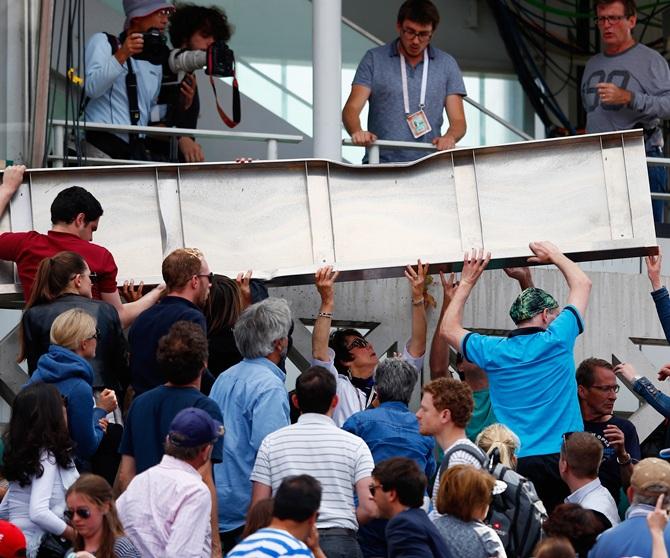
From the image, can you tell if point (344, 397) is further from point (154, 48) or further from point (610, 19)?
point (610, 19)

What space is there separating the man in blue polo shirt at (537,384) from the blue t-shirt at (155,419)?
1892mm

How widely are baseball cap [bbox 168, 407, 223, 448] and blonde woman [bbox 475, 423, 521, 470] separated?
158cm

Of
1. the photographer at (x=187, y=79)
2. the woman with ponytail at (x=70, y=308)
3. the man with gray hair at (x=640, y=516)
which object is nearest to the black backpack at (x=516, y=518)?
the man with gray hair at (x=640, y=516)

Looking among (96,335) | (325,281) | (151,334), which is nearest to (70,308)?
(96,335)

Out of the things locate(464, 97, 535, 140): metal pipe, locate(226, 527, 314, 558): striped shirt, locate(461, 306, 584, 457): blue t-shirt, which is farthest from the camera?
locate(464, 97, 535, 140): metal pipe

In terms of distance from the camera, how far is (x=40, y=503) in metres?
8.13

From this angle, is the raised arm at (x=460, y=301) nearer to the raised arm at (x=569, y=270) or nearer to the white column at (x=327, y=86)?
the raised arm at (x=569, y=270)

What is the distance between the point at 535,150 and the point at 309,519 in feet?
16.4

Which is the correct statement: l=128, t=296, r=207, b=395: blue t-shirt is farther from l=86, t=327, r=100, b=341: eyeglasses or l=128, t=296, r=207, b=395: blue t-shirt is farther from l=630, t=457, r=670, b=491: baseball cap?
l=630, t=457, r=670, b=491: baseball cap

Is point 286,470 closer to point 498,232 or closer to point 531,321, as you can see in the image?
point 531,321

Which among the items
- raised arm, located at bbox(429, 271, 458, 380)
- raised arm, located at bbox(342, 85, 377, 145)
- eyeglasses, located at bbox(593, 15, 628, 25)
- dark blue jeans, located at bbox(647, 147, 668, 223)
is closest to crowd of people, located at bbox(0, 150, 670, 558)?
raised arm, located at bbox(429, 271, 458, 380)

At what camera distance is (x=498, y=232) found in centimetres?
1130

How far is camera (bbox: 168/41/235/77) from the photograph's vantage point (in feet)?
40.7

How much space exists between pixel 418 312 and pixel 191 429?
3346mm
